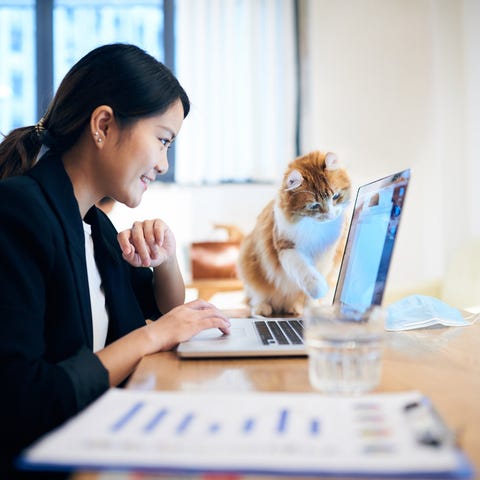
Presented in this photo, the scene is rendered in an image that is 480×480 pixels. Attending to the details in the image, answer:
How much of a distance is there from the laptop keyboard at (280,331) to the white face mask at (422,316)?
0.19m

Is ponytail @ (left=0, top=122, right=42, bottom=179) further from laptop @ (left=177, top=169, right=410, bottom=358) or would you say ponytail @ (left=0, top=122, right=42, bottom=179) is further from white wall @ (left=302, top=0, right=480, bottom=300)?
white wall @ (left=302, top=0, right=480, bottom=300)

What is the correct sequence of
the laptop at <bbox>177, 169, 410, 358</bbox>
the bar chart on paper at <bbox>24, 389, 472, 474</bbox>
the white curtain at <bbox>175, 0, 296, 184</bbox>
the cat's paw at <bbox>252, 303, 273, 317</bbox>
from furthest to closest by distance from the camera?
the white curtain at <bbox>175, 0, 296, 184</bbox>, the cat's paw at <bbox>252, 303, 273, 317</bbox>, the laptop at <bbox>177, 169, 410, 358</bbox>, the bar chart on paper at <bbox>24, 389, 472, 474</bbox>

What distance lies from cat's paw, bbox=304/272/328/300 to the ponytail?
0.65m

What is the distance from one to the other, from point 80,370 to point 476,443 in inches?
17.5

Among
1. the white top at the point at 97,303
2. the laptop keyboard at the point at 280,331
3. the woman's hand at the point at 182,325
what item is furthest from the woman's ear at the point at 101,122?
the laptop keyboard at the point at 280,331

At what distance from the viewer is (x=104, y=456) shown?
0.34 meters

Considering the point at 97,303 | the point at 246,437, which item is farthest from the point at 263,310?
the point at 246,437

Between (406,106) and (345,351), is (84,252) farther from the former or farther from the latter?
(406,106)

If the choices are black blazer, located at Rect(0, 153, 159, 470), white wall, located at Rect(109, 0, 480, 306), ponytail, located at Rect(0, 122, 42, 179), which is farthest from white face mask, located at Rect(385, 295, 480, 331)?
white wall, located at Rect(109, 0, 480, 306)

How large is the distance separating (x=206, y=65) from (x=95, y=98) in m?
2.48

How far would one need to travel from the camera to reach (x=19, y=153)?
1006 millimetres

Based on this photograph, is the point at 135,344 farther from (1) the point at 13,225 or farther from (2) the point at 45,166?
(2) the point at 45,166

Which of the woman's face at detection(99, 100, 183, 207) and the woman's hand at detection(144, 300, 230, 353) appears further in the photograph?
the woman's face at detection(99, 100, 183, 207)

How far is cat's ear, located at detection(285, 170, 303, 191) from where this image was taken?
1185 millimetres
